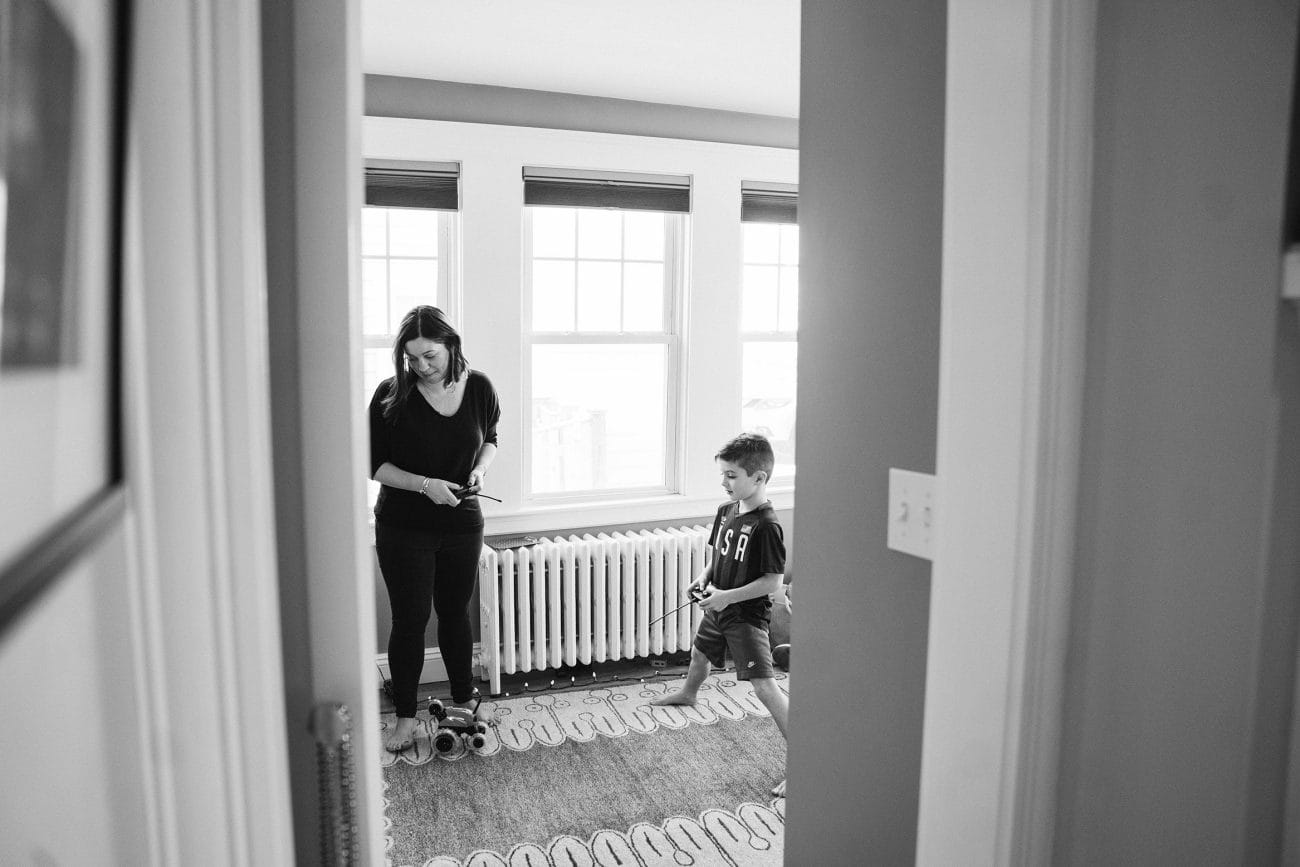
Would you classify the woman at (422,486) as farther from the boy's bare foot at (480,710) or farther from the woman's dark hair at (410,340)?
the boy's bare foot at (480,710)

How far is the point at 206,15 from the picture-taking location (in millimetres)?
606

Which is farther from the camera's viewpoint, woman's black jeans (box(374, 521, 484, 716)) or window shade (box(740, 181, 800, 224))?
window shade (box(740, 181, 800, 224))

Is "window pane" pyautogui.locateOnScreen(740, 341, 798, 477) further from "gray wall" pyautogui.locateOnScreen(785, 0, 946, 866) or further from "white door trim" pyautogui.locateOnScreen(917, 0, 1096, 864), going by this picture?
"white door trim" pyautogui.locateOnScreen(917, 0, 1096, 864)

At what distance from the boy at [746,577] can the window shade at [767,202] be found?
1482 mm

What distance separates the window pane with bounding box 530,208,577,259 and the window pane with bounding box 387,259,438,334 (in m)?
0.47

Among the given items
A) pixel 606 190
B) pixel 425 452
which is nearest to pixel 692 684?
pixel 425 452

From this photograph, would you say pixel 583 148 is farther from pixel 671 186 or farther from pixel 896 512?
pixel 896 512

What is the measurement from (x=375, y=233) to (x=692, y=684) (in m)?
2.28

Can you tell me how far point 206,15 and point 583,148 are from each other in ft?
10.5

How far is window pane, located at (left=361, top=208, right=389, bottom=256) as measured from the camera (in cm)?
350

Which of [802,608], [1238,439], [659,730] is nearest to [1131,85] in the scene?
[1238,439]

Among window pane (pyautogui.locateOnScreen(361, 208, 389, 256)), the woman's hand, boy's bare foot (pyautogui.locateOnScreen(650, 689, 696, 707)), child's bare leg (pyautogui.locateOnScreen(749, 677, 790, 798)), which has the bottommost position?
boy's bare foot (pyautogui.locateOnScreen(650, 689, 696, 707))

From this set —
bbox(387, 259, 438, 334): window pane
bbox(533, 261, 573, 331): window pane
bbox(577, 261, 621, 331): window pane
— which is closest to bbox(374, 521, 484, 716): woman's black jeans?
bbox(387, 259, 438, 334): window pane

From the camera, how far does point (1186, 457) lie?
1032mm
